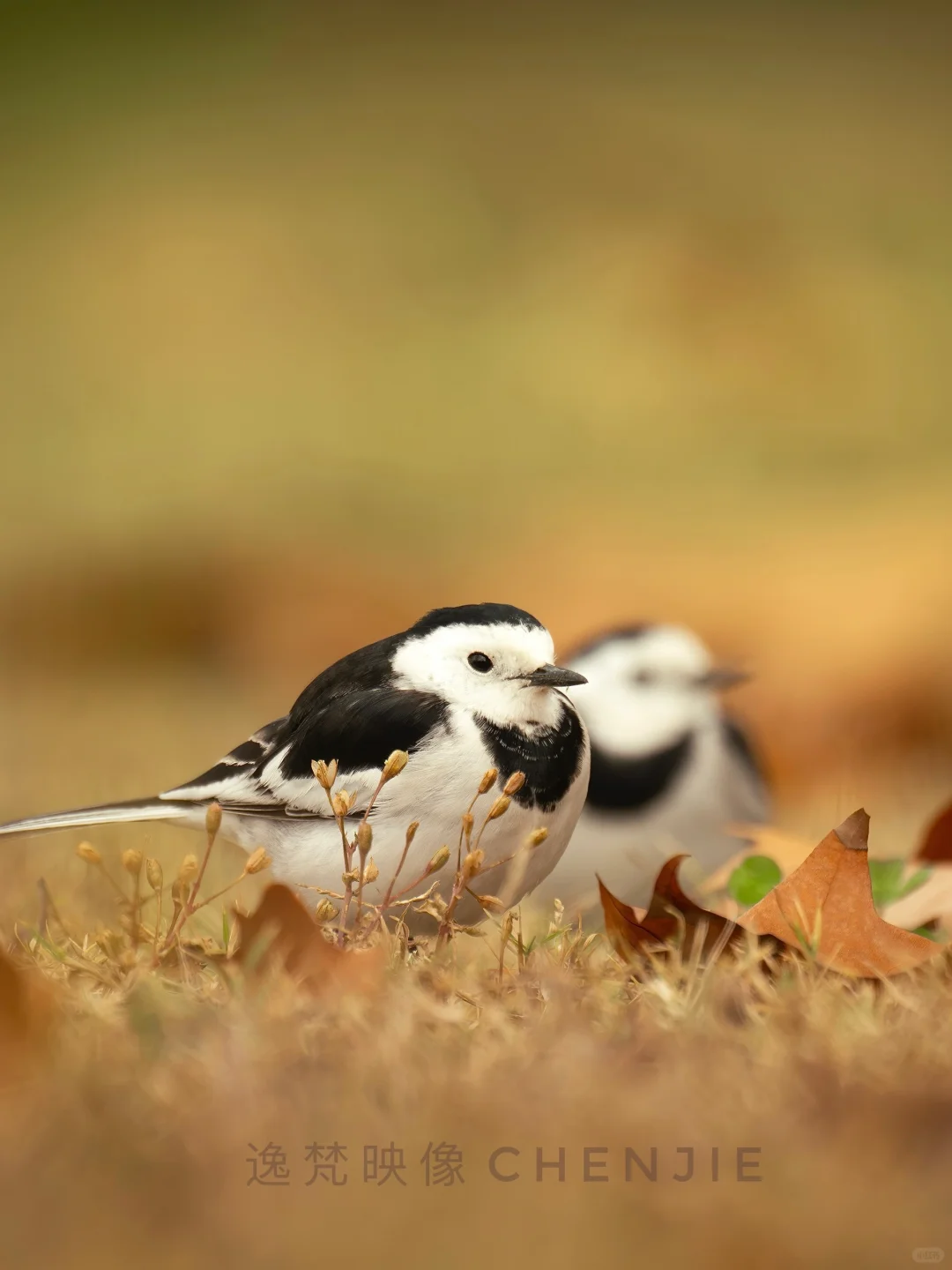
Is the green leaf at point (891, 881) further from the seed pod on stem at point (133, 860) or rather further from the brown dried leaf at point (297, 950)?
the seed pod on stem at point (133, 860)

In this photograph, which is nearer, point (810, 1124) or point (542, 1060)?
point (810, 1124)

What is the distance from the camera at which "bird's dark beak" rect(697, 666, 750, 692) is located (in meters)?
4.17

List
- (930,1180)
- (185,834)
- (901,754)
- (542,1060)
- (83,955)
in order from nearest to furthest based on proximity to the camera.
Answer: (930,1180) → (542,1060) → (83,955) → (185,834) → (901,754)

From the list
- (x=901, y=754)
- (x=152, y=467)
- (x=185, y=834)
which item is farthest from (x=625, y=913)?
(x=152, y=467)

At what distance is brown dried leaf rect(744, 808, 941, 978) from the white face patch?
459mm

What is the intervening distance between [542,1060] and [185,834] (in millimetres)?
2565

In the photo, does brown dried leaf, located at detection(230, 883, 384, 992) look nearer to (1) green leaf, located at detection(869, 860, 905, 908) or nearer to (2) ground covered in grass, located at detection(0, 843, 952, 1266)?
(2) ground covered in grass, located at detection(0, 843, 952, 1266)

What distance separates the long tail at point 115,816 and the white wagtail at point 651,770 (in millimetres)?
1019

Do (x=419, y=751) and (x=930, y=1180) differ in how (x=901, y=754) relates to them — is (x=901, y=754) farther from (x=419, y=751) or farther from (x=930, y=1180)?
(x=930, y=1180)

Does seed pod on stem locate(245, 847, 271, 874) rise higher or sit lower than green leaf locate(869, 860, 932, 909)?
higher

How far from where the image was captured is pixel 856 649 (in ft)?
22.9

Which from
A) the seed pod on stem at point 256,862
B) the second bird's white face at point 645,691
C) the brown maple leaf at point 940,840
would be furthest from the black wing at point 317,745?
the second bird's white face at point 645,691

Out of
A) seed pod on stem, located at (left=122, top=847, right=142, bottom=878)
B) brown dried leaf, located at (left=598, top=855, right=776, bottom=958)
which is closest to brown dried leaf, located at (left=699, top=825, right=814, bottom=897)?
brown dried leaf, located at (left=598, top=855, right=776, bottom=958)

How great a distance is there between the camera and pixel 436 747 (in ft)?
7.71
